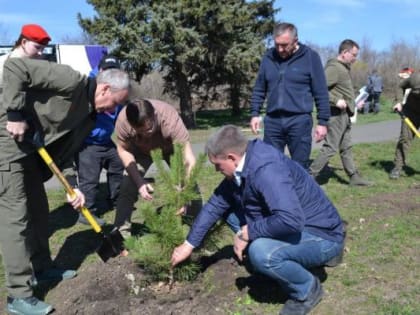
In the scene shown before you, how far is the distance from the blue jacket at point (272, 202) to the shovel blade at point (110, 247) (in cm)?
81

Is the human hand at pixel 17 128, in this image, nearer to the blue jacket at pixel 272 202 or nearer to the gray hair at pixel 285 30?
the blue jacket at pixel 272 202

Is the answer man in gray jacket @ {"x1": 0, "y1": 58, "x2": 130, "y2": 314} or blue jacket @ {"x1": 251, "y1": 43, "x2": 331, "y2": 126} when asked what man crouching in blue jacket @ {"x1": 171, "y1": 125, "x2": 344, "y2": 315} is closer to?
man in gray jacket @ {"x1": 0, "y1": 58, "x2": 130, "y2": 314}

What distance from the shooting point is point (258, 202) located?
3.27 m

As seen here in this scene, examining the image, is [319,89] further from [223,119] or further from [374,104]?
[374,104]

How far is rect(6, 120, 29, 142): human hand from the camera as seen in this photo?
329 centimetres

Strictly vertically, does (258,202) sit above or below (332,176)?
above

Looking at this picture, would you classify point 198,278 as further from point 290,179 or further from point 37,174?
point 37,174

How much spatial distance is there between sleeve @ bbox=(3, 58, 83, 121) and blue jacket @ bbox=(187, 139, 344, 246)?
1.36 metres

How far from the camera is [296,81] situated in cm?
507

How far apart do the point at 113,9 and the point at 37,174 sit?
1307cm

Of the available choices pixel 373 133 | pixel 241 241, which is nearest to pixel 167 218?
pixel 241 241

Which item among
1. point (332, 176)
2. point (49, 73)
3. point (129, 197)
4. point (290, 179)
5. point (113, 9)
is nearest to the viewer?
point (290, 179)

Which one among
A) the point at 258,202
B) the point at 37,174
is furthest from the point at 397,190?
the point at 37,174

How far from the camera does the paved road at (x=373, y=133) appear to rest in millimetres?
12305
